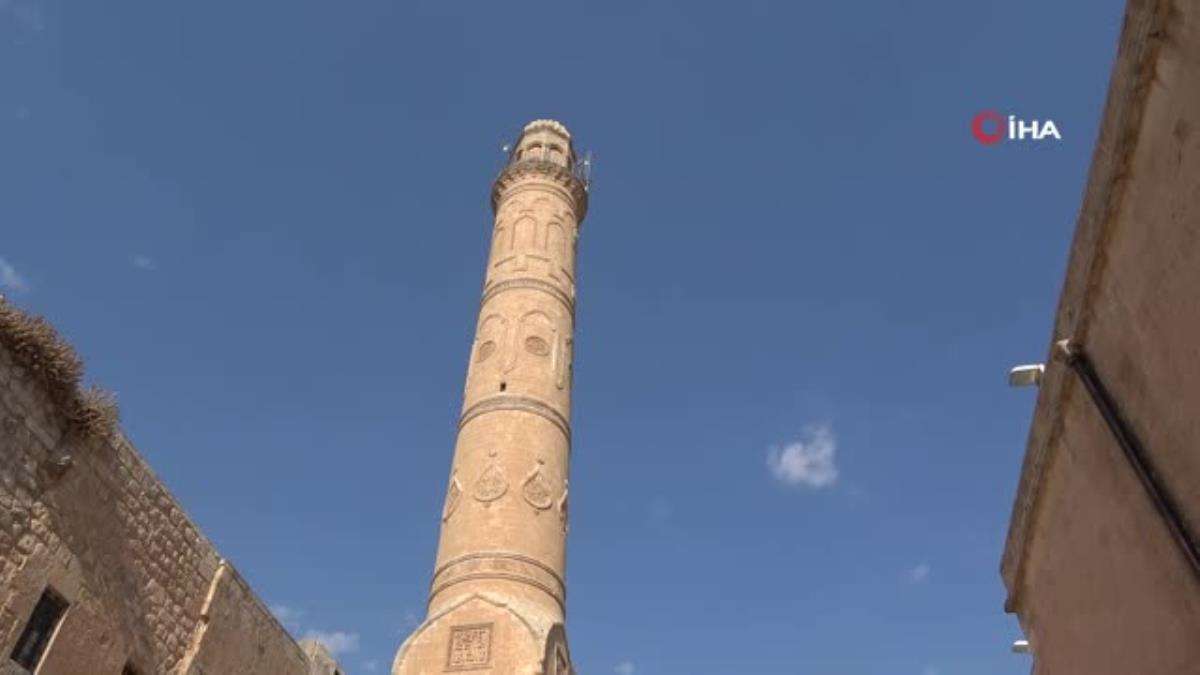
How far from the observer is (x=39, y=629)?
563 cm

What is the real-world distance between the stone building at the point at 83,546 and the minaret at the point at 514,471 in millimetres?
3272

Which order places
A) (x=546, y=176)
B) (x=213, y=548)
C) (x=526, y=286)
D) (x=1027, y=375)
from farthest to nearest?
(x=546, y=176)
(x=526, y=286)
(x=213, y=548)
(x=1027, y=375)

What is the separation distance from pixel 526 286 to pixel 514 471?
9.54 ft

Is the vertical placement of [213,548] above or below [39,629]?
above

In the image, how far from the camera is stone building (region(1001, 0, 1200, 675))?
10.3 feet

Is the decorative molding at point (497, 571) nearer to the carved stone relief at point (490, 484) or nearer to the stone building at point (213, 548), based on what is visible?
the stone building at point (213, 548)

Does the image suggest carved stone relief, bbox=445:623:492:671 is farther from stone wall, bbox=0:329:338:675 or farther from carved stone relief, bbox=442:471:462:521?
stone wall, bbox=0:329:338:675

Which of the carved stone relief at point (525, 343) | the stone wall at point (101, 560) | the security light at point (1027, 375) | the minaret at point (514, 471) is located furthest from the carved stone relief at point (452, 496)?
the security light at point (1027, 375)

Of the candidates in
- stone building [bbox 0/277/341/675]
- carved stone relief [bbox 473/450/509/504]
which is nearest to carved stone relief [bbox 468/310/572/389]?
carved stone relief [bbox 473/450/509/504]

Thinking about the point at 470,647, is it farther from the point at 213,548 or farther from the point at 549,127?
the point at 549,127

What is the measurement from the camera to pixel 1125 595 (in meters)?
3.79

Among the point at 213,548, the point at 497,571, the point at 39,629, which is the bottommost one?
the point at 39,629

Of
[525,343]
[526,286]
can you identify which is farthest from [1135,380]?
[526,286]

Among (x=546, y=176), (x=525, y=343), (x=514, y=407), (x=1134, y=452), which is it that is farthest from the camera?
(x=546, y=176)
